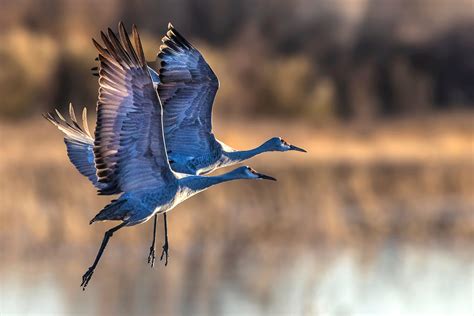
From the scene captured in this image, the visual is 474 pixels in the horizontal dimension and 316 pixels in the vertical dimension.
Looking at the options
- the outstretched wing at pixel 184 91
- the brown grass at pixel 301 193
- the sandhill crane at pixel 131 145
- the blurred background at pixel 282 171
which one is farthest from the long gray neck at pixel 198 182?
the brown grass at pixel 301 193

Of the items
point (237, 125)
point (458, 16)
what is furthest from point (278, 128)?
point (458, 16)

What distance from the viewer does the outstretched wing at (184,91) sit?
10227 mm

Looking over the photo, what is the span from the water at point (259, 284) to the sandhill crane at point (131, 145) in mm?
7282

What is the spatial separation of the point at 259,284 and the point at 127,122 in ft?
32.3

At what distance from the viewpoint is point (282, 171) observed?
23359 mm

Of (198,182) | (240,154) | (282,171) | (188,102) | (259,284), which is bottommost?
(259,284)

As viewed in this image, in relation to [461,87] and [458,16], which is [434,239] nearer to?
[461,87]

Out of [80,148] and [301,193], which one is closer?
[80,148]

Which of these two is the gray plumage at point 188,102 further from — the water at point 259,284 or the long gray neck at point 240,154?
the water at point 259,284

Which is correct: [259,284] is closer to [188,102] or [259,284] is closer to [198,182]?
[188,102]

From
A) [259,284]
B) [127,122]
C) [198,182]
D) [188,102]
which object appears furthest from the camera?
[259,284]

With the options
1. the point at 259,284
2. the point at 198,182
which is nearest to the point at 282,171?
the point at 259,284

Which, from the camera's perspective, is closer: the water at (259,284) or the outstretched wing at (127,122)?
the outstretched wing at (127,122)

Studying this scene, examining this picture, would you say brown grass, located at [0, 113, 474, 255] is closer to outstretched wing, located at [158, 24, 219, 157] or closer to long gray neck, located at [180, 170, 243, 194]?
outstretched wing, located at [158, 24, 219, 157]
